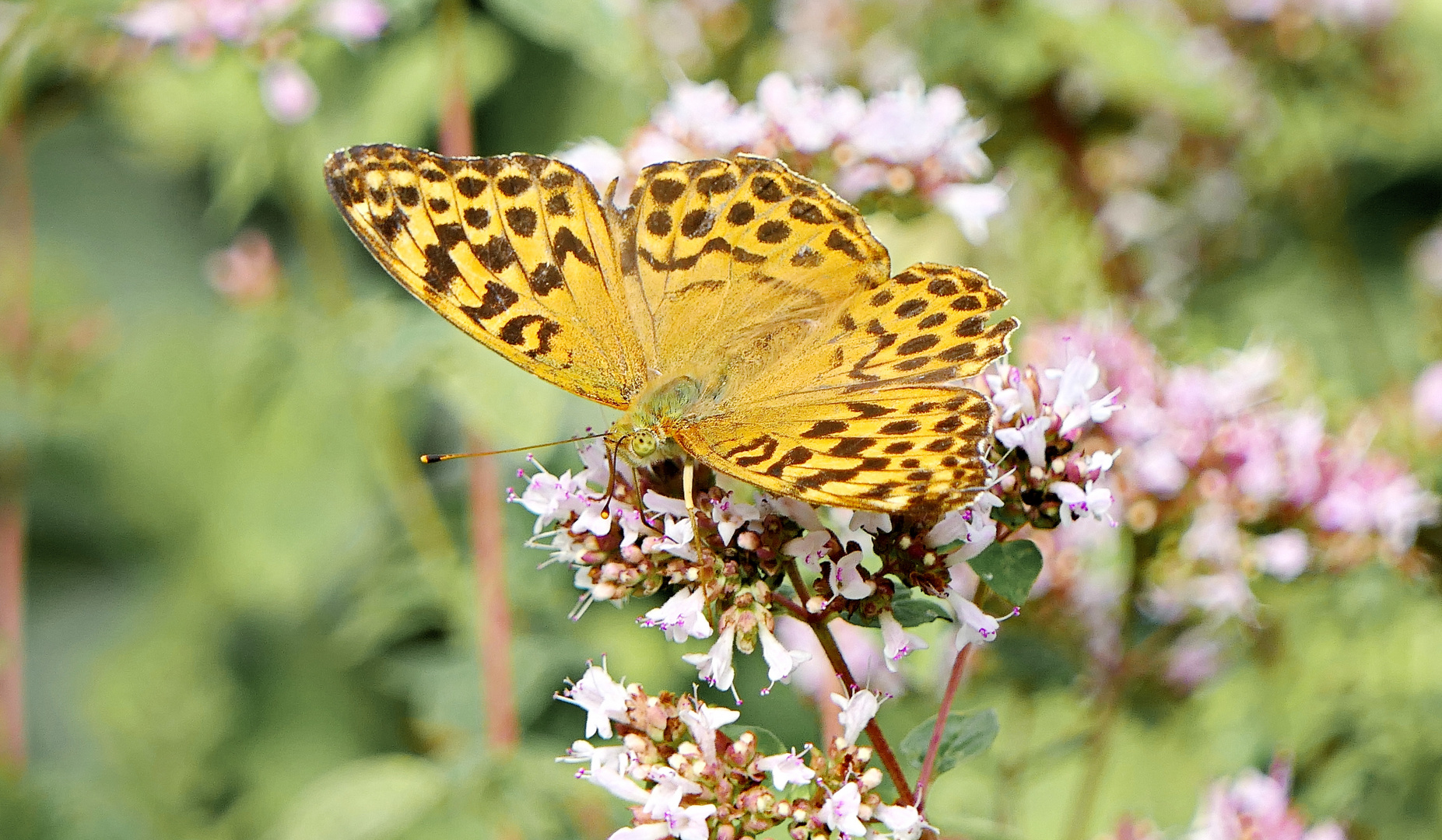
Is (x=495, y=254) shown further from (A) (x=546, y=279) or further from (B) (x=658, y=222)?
(B) (x=658, y=222)

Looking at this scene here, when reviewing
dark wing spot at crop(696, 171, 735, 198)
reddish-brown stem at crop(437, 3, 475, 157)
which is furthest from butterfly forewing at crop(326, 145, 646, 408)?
reddish-brown stem at crop(437, 3, 475, 157)

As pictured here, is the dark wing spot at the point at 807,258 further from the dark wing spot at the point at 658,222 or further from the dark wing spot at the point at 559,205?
the dark wing spot at the point at 559,205

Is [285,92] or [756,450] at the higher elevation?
[285,92]

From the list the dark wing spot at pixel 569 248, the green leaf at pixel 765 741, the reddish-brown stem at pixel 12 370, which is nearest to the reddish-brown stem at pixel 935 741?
the green leaf at pixel 765 741

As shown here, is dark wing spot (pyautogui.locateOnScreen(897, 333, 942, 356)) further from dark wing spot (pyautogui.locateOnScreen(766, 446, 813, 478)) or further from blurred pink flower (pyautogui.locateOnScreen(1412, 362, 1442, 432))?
blurred pink flower (pyautogui.locateOnScreen(1412, 362, 1442, 432))

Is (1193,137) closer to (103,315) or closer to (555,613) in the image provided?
(555,613)

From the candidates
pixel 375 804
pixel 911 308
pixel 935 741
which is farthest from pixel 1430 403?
pixel 375 804
